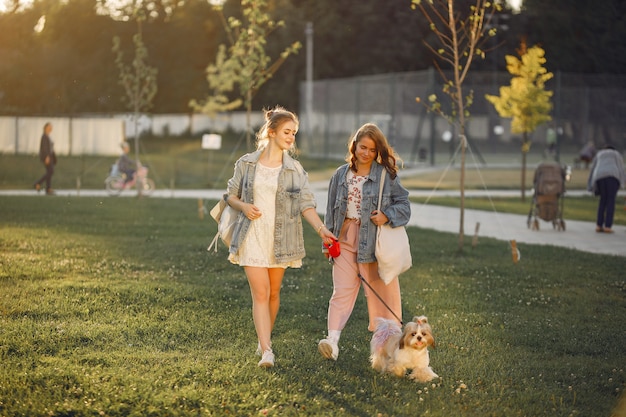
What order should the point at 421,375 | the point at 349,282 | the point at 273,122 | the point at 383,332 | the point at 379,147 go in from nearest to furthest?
the point at 421,375 → the point at 383,332 → the point at 273,122 → the point at 379,147 → the point at 349,282

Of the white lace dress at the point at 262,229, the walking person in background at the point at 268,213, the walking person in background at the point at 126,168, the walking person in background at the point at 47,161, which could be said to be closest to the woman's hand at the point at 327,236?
the walking person in background at the point at 268,213

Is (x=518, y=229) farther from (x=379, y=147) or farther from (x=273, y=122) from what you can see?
(x=273, y=122)

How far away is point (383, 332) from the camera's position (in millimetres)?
6773

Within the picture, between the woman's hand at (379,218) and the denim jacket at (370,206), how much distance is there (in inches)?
1.2

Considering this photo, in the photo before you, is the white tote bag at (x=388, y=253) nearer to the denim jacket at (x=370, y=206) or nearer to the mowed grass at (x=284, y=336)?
the denim jacket at (x=370, y=206)

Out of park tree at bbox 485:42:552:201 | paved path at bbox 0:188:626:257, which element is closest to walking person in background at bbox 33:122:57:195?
paved path at bbox 0:188:626:257

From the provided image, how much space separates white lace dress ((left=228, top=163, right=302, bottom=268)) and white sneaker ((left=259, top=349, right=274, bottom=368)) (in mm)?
652

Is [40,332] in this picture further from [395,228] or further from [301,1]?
[301,1]

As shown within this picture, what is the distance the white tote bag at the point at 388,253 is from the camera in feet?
23.6

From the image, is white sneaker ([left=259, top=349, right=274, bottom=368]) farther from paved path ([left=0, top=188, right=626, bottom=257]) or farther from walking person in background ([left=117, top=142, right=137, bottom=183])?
walking person in background ([left=117, top=142, right=137, bottom=183])

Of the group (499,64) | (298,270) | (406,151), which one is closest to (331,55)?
(499,64)

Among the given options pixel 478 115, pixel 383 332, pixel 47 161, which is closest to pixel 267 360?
pixel 383 332

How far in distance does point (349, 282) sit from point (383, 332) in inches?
28.9

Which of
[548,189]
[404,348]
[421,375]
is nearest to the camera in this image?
[404,348]
